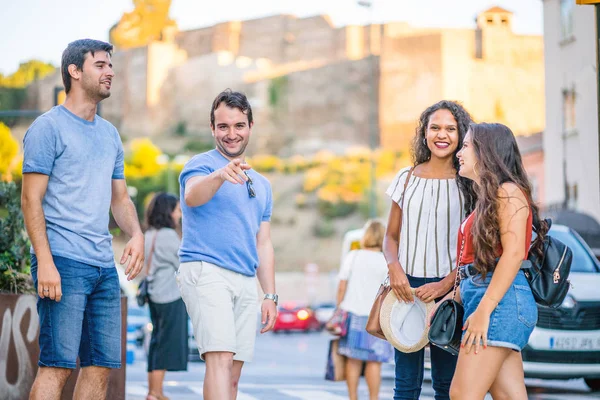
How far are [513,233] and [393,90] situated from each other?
314 feet

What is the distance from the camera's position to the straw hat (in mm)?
6488

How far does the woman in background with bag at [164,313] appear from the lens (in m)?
10.3

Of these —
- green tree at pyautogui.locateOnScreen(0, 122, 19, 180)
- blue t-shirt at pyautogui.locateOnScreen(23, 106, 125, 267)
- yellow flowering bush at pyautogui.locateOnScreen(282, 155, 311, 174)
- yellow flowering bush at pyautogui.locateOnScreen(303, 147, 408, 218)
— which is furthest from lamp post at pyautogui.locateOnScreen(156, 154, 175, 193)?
blue t-shirt at pyautogui.locateOnScreen(23, 106, 125, 267)

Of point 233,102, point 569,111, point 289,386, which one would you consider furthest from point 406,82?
point 233,102

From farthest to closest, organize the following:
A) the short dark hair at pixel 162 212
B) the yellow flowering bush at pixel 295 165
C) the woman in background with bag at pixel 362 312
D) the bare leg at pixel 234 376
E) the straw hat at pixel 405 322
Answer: the yellow flowering bush at pixel 295 165
the short dark hair at pixel 162 212
the woman in background with bag at pixel 362 312
the straw hat at pixel 405 322
the bare leg at pixel 234 376

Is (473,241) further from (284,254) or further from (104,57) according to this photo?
(284,254)

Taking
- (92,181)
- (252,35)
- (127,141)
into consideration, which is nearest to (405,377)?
(92,181)

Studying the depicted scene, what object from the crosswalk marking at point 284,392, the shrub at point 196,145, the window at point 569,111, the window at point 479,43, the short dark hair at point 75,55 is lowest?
the crosswalk marking at point 284,392

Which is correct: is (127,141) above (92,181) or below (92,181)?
above

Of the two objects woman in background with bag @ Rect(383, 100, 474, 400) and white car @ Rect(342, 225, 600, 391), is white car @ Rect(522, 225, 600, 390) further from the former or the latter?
woman in background with bag @ Rect(383, 100, 474, 400)

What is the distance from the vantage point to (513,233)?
18.1 ft

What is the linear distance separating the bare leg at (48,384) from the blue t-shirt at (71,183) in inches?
21.2

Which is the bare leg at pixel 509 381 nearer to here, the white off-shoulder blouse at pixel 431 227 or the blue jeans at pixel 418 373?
the blue jeans at pixel 418 373

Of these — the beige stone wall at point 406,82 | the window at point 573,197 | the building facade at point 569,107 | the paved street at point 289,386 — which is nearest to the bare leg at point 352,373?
the paved street at point 289,386
